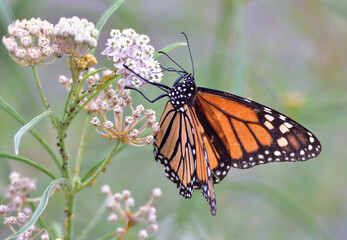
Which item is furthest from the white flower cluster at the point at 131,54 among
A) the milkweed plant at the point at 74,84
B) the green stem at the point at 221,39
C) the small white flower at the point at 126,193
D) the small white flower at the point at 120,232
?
the green stem at the point at 221,39

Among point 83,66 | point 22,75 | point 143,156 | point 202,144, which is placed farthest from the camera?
point 143,156

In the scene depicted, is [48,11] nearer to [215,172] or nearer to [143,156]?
[143,156]

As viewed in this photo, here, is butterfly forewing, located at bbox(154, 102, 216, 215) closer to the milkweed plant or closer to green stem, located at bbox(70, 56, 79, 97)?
the milkweed plant

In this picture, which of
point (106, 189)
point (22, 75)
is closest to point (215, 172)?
point (106, 189)

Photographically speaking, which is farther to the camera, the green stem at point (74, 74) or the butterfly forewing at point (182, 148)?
the butterfly forewing at point (182, 148)

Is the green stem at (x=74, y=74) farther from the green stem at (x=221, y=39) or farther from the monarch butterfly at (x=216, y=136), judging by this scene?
the green stem at (x=221, y=39)

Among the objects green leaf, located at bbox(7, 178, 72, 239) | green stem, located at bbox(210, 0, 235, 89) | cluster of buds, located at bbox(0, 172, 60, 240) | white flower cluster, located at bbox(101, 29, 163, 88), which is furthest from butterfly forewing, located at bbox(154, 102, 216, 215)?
green stem, located at bbox(210, 0, 235, 89)
